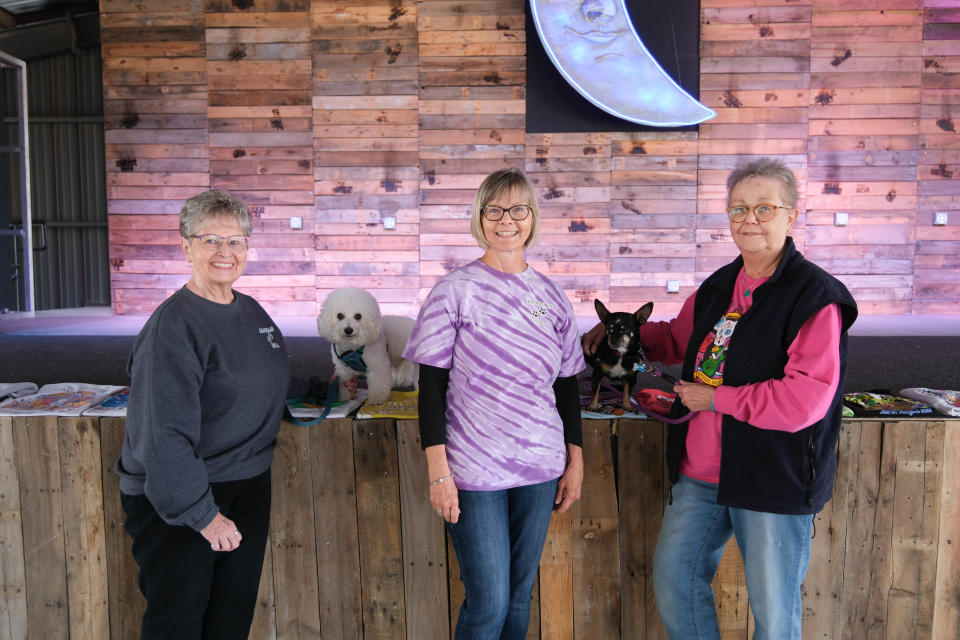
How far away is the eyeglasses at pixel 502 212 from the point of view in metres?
1.51

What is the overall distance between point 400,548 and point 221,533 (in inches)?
28.8

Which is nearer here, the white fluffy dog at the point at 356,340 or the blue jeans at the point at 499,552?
the blue jeans at the point at 499,552

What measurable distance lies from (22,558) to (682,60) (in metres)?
6.42

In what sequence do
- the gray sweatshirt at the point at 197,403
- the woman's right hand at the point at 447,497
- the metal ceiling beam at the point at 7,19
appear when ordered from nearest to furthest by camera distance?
1. the gray sweatshirt at the point at 197,403
2. the woman's right hand at the point at 447,497
3. the metal ceiling beam at the point at 7,19

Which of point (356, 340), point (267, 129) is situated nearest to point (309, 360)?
point (356, 340)

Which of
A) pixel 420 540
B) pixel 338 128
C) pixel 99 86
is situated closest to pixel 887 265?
pixel 338 128

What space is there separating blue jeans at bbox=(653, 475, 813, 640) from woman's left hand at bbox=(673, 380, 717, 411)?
22cm

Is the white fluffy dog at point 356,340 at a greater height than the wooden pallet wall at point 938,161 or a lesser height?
lesser

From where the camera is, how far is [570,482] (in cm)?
163

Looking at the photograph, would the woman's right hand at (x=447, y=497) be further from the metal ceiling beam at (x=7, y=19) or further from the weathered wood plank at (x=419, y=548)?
the metal ceiling beam at (x=7, y=19)

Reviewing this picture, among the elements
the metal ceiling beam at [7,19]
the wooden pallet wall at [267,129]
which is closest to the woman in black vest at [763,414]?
the wooden pallet wall at [267,129]

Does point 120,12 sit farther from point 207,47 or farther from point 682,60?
point 682,60

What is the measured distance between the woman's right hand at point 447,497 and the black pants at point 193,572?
0.47 metres

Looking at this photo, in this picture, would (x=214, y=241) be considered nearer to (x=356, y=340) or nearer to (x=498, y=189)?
(x=498, y=189)
